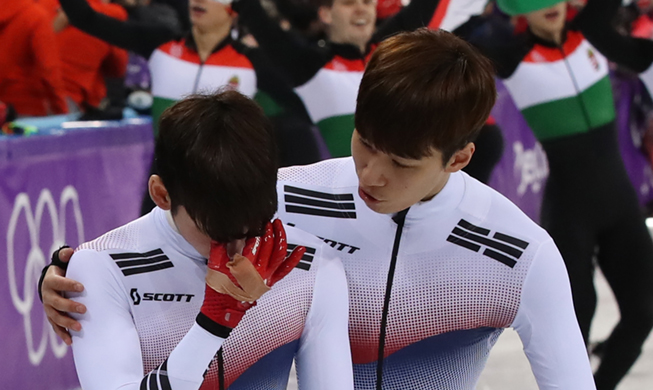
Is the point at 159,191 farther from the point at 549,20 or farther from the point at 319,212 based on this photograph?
the point at 549,20

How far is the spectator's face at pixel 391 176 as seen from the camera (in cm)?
163

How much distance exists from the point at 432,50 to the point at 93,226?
116 inches

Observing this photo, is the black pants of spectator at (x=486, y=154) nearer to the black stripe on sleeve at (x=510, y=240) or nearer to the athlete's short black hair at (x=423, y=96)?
the black stripe on sleeve at (x=510, y=240)

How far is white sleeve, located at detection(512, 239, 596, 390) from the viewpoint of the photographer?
1711mm

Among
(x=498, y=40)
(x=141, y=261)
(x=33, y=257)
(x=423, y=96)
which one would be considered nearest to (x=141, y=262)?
(x=141, y=261)

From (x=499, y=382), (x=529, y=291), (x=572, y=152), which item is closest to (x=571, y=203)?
(x=572, y=152)

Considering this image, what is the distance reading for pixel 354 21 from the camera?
4723 millimetres

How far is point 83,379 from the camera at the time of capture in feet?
5.10

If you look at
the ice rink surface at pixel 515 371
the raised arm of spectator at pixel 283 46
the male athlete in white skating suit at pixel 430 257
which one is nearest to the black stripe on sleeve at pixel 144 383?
the male athlete in white skating suit at pixel 430 257

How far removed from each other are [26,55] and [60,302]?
3.33 metres

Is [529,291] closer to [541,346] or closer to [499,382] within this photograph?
[541,346]

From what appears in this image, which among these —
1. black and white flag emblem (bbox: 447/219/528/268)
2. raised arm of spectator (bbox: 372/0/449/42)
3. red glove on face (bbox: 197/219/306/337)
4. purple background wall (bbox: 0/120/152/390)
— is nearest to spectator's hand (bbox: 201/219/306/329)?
red glove on face (bbox: 197/219/306/337)

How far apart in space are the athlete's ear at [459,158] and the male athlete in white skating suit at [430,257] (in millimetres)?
134

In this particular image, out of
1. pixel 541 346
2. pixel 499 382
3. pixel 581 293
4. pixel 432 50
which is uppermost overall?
pixel 432 50
